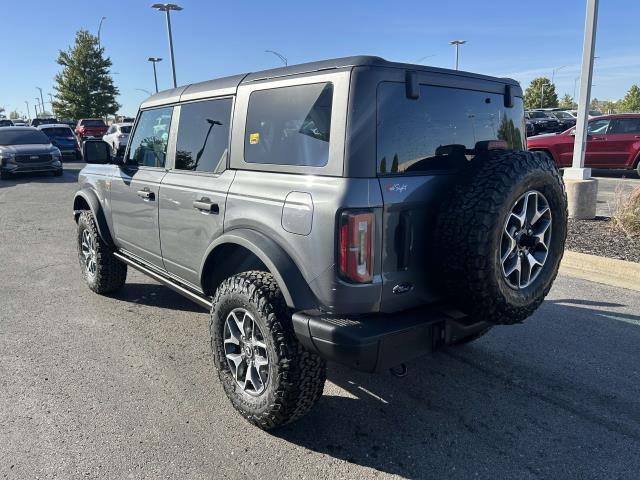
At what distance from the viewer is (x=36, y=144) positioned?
1727 centimetres

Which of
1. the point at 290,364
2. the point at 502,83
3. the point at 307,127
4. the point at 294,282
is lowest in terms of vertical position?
the point at 290,364

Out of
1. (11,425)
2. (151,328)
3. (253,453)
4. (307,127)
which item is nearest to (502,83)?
(307,127)

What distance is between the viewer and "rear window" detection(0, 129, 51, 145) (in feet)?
55.9

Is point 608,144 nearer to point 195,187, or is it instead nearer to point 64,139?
point 195,187

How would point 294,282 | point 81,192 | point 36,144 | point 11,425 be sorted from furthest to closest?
point 36,144
point 81,192
point 11,425
point 294,282

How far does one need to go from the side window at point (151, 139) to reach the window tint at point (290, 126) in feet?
4.02

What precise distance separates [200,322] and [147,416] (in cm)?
154

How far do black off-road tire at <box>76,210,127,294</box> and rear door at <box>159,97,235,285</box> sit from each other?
1414 mm

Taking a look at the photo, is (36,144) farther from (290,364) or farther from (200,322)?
(290,364)

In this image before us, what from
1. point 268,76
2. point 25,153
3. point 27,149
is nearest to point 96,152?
point 268,76

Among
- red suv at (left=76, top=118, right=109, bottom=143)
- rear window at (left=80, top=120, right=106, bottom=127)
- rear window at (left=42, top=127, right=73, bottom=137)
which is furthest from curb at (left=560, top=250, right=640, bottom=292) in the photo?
rear window at (left=80, top=120, right=106, bottom=127)

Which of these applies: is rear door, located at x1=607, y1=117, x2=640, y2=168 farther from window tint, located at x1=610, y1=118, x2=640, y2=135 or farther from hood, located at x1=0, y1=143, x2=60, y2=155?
hood, located at x1=0, y1=143, x2=60, y2=155

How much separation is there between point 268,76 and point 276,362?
1686 millimetres

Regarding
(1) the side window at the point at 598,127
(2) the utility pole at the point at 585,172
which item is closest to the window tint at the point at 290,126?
(2) the utility pole at the point at 585,172
